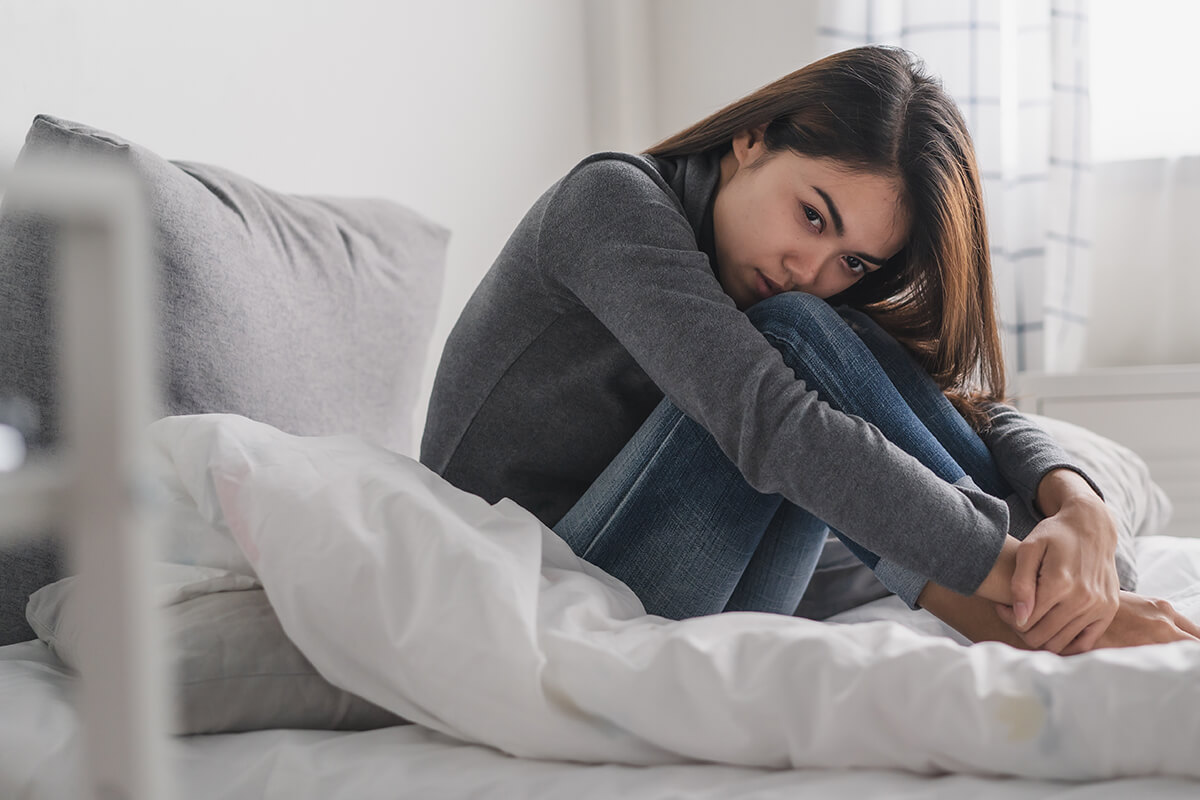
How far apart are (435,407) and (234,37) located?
71 cm

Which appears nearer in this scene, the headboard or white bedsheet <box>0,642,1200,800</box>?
white bedsheet <box>0,642,1200,800</box>

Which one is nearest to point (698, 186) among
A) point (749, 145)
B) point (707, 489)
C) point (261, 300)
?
point (749, 145)

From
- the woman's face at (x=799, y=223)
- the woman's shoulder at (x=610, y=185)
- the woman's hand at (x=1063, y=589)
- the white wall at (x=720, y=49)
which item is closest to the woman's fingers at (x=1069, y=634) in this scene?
the woman's hand at (x=1063, y=589)

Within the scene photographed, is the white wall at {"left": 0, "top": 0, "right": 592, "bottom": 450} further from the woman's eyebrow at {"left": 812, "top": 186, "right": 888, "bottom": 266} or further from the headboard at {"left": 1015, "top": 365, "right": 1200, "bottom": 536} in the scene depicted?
the headboard at {"left": 1015, "top": 365, "right": 1200, "bottom": 536}

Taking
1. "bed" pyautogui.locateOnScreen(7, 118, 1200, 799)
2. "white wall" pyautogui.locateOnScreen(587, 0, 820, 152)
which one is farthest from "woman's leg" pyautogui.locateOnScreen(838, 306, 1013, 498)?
"white wall" pyautogui.locateOnScreen(587, 0, 820, 152)

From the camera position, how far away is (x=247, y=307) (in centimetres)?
99

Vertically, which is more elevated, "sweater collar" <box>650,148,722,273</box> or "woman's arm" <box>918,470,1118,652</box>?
"sweater collar" <box>650,148,722,273</box>

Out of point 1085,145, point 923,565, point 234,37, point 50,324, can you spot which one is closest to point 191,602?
point 50,324

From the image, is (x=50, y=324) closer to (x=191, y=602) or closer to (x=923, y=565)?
(x=191, y=602)

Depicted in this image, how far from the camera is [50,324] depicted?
0.85 metres

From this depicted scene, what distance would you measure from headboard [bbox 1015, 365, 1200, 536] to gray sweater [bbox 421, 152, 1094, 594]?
1.00m

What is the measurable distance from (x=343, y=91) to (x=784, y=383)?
3.72 feet

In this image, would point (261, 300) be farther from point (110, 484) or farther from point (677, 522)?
point (110, 484)

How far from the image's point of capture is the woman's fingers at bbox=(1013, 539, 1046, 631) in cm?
80
